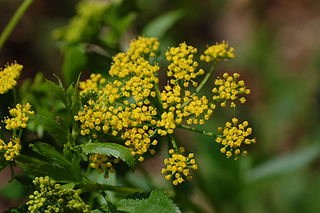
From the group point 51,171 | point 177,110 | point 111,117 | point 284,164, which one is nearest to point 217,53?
point 177,110

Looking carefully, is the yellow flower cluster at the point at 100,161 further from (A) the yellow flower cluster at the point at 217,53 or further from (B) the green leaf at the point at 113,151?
(A) the yellow flower cluster at the point at 217,53

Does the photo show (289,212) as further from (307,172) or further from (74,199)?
(74,199)

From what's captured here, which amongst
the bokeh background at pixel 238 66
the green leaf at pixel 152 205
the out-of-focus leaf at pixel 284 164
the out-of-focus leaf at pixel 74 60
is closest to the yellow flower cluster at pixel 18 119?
the green leaf at pixel 152 205

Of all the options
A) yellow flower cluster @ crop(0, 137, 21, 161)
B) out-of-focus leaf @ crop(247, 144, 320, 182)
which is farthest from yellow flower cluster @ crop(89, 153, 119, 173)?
out-of-focus leaf @ crop(247, 144, 320, 182)

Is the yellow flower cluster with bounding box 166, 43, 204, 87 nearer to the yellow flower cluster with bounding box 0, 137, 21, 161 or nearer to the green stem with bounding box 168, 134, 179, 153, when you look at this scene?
the green stem with bounding box 168, 134, 179, 153

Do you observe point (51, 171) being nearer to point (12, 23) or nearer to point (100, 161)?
point (100, 161)
